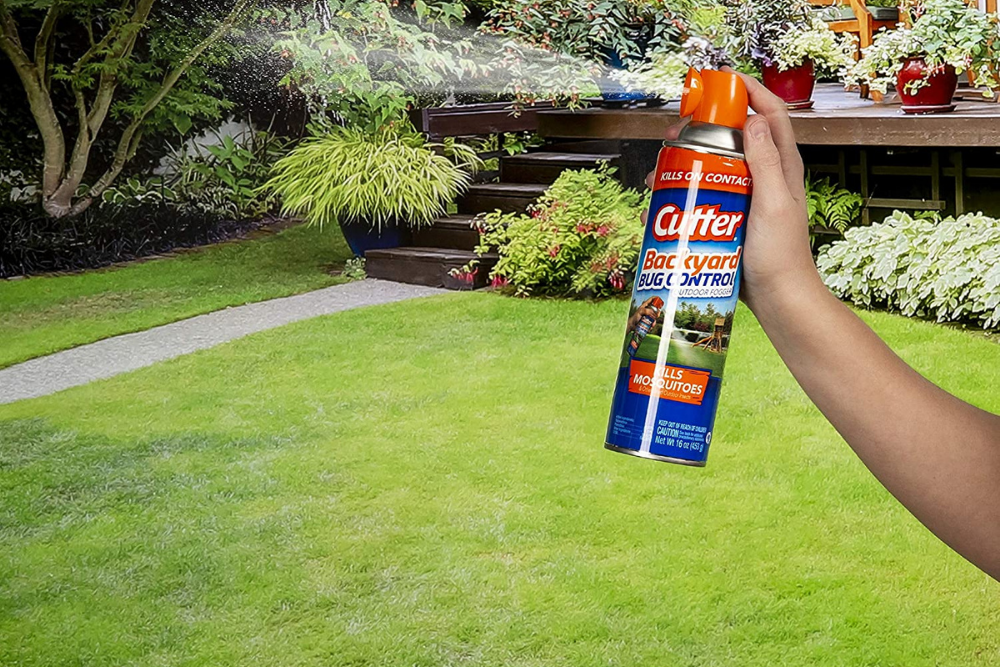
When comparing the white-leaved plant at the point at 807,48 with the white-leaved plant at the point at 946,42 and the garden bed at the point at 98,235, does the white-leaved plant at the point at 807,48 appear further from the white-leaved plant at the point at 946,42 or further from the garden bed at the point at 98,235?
the garden bed at the point at 98,235

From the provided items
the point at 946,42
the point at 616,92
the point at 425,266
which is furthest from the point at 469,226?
the point at 946,42

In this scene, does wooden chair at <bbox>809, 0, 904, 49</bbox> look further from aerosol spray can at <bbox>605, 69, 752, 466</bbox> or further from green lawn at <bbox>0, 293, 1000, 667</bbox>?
aerosol spray can at <bbox>605, 69, 752, 466</bbox>

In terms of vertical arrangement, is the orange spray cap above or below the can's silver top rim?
above

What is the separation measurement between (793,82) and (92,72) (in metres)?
1.49

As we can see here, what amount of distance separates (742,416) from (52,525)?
1.15 m

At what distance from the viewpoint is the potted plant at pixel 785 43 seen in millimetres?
2250

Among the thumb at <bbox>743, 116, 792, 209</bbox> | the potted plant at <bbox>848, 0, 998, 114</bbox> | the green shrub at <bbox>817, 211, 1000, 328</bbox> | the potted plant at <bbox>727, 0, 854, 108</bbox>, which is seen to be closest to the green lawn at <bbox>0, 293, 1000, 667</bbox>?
the green shrub at <bbox>817, 211, 1000, 328</bbox>

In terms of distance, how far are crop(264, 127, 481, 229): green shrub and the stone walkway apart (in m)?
0.17

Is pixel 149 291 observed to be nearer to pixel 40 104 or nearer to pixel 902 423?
pixel 40 104

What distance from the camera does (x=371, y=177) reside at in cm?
238

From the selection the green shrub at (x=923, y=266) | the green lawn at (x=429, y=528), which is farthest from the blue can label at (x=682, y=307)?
the green shrub at (x=923, y=266)

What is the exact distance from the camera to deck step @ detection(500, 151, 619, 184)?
243 centimetres

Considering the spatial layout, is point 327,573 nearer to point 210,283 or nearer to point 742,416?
point 210,283

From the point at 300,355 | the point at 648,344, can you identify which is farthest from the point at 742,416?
the point at 648,344
